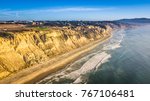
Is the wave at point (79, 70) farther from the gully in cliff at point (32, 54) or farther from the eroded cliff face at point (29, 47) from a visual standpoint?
the eroded cliff face at point (29, 47)

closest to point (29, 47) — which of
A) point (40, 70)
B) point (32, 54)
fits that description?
point (32, 54)

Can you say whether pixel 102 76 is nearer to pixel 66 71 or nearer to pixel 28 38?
pixel 66 71

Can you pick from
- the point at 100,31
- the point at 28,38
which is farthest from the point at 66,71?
the point at 100,31

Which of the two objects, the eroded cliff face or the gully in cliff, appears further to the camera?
the eroded cliff face

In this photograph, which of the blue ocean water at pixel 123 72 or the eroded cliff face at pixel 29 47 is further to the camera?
the eroded cliff face at pixel 29 47

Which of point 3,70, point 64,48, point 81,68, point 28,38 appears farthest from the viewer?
point 64,48

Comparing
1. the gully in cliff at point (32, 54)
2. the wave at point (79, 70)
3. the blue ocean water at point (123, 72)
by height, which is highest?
the gully in cliff at point (32, 54)

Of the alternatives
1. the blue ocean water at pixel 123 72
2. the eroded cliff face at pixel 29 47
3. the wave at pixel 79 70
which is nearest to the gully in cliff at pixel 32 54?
the eroded cliff face at pixel 29 47

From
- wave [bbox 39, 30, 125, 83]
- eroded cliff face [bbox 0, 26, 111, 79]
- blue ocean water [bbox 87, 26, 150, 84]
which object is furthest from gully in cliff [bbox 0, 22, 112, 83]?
blue ocean water [bbox 87, 26, 150, 84]

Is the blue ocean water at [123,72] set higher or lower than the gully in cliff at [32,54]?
lower

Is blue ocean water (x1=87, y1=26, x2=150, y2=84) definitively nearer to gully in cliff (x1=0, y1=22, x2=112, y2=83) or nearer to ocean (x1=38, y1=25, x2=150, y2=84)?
ocean (x1=38, y1=25, x2=150, y2=84)

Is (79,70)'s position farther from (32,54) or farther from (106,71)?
(32,54)
